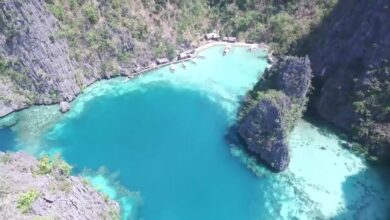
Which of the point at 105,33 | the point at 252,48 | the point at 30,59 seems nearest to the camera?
the point at 30,59

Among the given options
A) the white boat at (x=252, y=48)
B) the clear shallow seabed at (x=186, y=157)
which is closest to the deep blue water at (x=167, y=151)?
the clear shallow seabed at (x=186, y=157)

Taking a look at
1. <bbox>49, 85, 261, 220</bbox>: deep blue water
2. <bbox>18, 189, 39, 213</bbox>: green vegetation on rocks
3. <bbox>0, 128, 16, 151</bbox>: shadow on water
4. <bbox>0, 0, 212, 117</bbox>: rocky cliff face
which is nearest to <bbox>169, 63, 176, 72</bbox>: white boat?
<bbox>0, 0, 212, 117</bbox>: rocky cliff face

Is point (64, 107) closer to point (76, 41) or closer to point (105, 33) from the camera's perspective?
point (76, 41)

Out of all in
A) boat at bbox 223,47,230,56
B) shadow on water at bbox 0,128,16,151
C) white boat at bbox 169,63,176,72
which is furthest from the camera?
boat at bbox 223,47,230,56

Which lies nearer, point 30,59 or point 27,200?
point 27,200

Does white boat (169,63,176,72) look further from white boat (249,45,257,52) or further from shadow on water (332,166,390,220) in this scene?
shadow on water (332,166,390,220)

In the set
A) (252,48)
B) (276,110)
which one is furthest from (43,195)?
(252,48)
